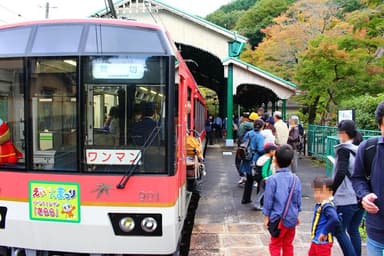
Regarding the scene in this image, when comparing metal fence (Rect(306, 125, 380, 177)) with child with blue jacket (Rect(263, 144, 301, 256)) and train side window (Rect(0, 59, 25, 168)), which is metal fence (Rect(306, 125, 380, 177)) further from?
train side window (Rect(0, 59, 25, 168))

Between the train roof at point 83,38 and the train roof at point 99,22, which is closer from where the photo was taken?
the train roof at point 83,38

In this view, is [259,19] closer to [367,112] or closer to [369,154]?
[367,112]

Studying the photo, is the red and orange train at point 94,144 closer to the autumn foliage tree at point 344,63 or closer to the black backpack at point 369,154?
the black backpack at point 369,154

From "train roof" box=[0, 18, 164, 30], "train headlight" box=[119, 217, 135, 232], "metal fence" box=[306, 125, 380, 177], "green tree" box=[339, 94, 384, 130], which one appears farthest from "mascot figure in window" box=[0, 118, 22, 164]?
"metal fence" box=[306, 125, 380, 177]

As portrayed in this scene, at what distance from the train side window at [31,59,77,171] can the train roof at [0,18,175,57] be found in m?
0.15

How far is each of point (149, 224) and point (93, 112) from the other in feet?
3.73

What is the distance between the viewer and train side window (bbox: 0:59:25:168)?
3.69 meters

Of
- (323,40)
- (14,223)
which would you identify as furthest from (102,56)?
(323,40)

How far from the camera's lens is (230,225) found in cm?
605

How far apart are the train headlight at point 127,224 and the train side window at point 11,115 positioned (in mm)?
1094

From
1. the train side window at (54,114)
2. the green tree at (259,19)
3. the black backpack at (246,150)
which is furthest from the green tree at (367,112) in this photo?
the green tree at (259,19)

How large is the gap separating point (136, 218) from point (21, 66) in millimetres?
1753

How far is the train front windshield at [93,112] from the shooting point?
11.6 feet

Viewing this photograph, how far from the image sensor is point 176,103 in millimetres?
3768
